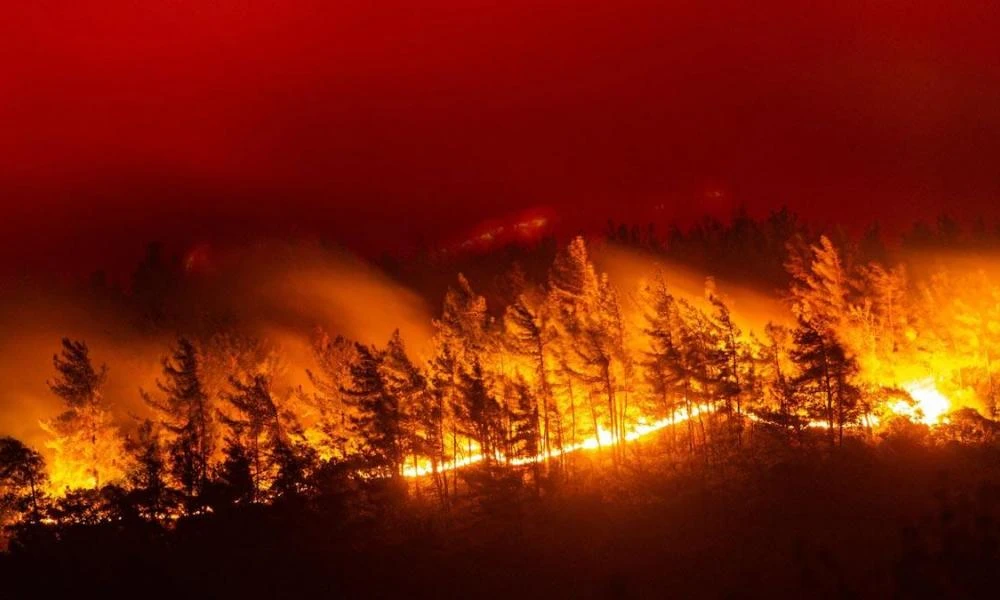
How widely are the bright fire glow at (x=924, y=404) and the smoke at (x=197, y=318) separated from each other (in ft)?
132

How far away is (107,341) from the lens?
285 ft

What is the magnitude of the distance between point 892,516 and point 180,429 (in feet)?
120

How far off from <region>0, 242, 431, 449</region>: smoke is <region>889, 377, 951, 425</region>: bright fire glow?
40.4 metres

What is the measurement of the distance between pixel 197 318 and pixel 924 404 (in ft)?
209

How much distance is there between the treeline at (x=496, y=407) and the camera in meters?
42.3

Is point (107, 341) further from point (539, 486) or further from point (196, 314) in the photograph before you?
point (539, 486)

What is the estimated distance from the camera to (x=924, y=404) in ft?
172

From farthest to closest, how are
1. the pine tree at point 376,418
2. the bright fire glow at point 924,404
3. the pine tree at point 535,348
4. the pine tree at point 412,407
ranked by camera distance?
the bright fire glow at point 924,404
the pine tree at point 535,348
the pine tree at point 412,407
the pine tree at point 376,418

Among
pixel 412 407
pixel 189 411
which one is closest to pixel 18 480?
pixel 189 411

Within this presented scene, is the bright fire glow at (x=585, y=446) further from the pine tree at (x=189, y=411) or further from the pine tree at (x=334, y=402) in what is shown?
the pine tree at (x=189, y=411)

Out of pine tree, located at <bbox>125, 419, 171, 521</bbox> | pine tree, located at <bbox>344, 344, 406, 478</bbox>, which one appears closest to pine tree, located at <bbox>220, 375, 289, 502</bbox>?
pine tree, located at <bbox>125, 419, 171, 521</bbox>

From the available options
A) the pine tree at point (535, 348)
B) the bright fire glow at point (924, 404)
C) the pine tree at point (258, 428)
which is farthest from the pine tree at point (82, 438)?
the bright fire glow at point (924, 404)

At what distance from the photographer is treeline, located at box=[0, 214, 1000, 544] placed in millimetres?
42344

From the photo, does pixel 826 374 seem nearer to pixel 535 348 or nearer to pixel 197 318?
pixel 535 348
